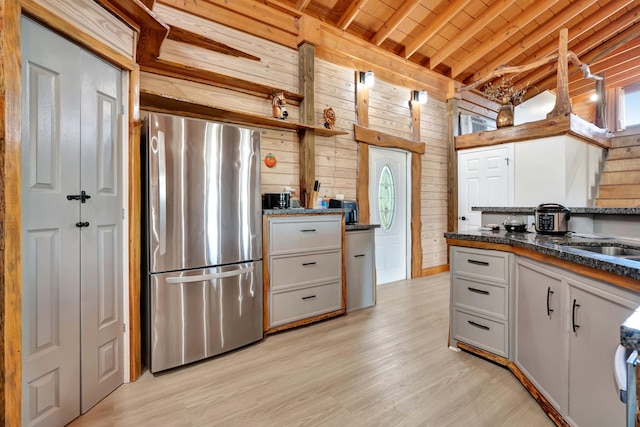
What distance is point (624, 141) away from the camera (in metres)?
5.29

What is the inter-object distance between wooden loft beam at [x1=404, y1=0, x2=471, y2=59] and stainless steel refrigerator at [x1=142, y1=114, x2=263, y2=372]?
3.07 meters

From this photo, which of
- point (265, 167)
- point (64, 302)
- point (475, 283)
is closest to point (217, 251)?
point (64, 302)

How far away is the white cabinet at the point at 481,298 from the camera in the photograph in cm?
207

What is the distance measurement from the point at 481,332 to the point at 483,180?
3.55m

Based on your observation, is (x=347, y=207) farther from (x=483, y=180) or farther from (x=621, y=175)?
(x=621, y=175)

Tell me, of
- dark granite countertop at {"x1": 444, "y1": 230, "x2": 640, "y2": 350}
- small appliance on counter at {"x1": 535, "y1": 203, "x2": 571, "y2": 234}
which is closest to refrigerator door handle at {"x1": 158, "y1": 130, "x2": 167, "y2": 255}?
dark granite countertop at {"x1": 444, "y1": 230, "x2": 640, "y2": 350}

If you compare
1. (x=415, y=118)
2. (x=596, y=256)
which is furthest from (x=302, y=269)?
(x=415, y=118)

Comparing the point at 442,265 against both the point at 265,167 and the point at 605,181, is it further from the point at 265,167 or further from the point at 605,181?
the point at 265,167

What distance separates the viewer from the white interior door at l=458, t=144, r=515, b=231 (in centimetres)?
486

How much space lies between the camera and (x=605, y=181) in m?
5.18

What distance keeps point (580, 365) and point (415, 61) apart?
184 inches

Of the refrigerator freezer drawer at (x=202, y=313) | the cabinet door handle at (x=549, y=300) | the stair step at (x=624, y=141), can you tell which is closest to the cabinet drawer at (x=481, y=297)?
the cabinet door handle at (x=549, y=300)

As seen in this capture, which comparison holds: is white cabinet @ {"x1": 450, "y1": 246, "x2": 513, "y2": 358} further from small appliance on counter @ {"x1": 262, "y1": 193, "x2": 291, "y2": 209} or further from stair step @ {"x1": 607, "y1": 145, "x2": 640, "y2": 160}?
stair step @ {"x1": 607, "y1": 145, "x2": 640, "y2": 160}

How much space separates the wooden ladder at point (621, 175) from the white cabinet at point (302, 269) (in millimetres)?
4571
